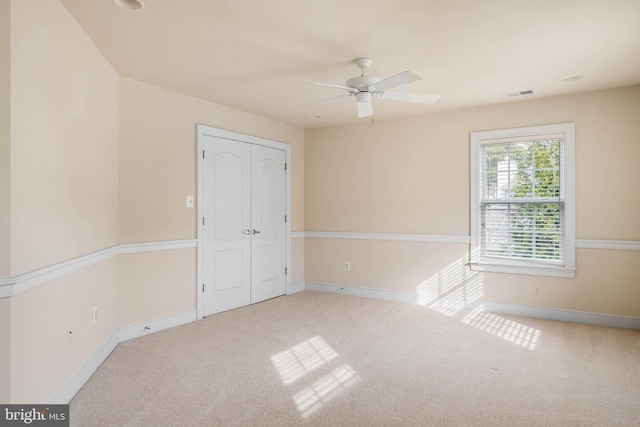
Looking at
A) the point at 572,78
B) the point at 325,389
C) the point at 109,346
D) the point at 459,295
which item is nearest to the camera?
the point at 325,389

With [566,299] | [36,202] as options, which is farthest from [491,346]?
[36,202]

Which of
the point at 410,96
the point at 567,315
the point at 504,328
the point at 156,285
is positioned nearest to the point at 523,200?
the point at 567,315

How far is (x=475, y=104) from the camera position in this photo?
4.47m

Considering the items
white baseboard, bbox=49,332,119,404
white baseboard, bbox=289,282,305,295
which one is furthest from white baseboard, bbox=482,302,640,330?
white baseboard, bbox=49,332,119,404

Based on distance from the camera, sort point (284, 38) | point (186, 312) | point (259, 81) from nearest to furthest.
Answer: point (284, 38) < point (259, 81) < point (186, 312)

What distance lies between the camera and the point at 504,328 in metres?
3.92

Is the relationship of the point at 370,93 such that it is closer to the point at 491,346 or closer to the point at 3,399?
the point at 491,346

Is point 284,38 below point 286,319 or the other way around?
the other way around

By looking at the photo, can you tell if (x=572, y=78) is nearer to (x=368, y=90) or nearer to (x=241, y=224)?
(x=368, y=90)

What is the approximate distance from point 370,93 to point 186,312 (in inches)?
117

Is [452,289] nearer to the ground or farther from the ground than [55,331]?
nearer to the ground

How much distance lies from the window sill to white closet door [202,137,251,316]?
2.86 m

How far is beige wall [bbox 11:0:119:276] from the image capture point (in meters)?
1.92
